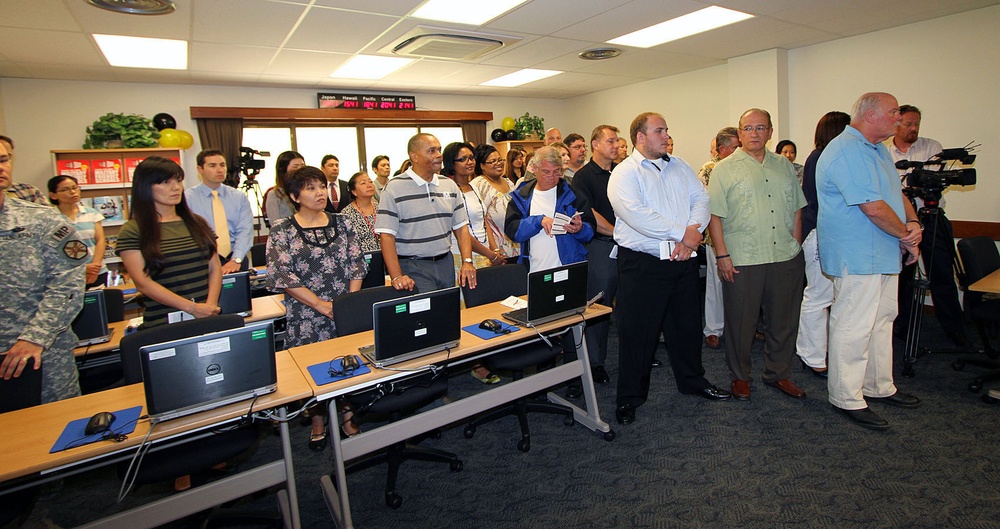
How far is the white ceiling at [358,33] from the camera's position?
3.70 m

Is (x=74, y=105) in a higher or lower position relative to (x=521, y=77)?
lower

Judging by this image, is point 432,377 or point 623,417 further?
point 623,417

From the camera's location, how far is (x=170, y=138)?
232 inches

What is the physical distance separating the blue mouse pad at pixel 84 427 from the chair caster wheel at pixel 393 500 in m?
1.09

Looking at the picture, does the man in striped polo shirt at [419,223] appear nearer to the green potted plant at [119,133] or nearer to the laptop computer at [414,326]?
the laptop computer at [414,326]

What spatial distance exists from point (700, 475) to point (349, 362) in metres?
1.72

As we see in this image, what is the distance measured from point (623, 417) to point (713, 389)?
2.18ft

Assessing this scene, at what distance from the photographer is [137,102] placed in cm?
598

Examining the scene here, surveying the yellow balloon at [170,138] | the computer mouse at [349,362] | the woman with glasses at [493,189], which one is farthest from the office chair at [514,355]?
the yellow balloon at [170,138]

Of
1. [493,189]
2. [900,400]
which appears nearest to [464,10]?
[493,189]

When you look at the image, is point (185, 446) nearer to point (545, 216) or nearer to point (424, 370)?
point (424, 370)

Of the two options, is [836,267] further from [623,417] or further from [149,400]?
[149,400]

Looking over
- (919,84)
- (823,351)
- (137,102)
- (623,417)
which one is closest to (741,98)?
(919,84)

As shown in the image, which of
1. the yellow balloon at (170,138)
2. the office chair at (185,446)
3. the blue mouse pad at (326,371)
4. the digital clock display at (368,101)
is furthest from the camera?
the digital clock display at (368,101)
